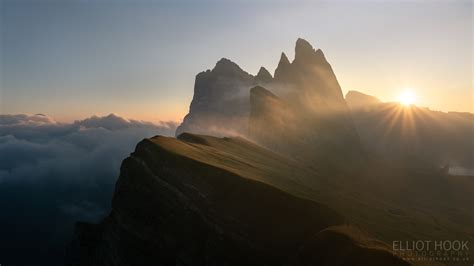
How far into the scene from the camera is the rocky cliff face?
60562 mm

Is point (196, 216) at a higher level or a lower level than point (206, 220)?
higher

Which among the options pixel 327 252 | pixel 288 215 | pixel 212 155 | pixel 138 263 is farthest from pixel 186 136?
pixel 327 252

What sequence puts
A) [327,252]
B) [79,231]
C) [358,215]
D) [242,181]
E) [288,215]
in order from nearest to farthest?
[327,252] < [288,215] < [242,181] < [358,215] < [79,231]

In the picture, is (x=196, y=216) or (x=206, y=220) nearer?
(x=206, y=220)

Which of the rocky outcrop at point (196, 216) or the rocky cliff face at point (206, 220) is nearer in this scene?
the rocky cliff face at point (206, 220)

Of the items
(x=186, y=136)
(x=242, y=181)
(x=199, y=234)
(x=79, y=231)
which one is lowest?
(x=79, y=231)

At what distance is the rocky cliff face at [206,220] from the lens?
199ft

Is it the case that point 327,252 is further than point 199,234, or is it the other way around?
point 199,234

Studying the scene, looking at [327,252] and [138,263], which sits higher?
[327,252]

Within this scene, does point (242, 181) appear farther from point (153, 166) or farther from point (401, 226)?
point (401, 226)

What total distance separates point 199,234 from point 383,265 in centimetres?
3626

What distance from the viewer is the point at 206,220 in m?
69.6

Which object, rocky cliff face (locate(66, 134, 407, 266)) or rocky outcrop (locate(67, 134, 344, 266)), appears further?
rocky outcrop (locate(67, 134, 344, 266))

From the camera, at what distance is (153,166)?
277ft
